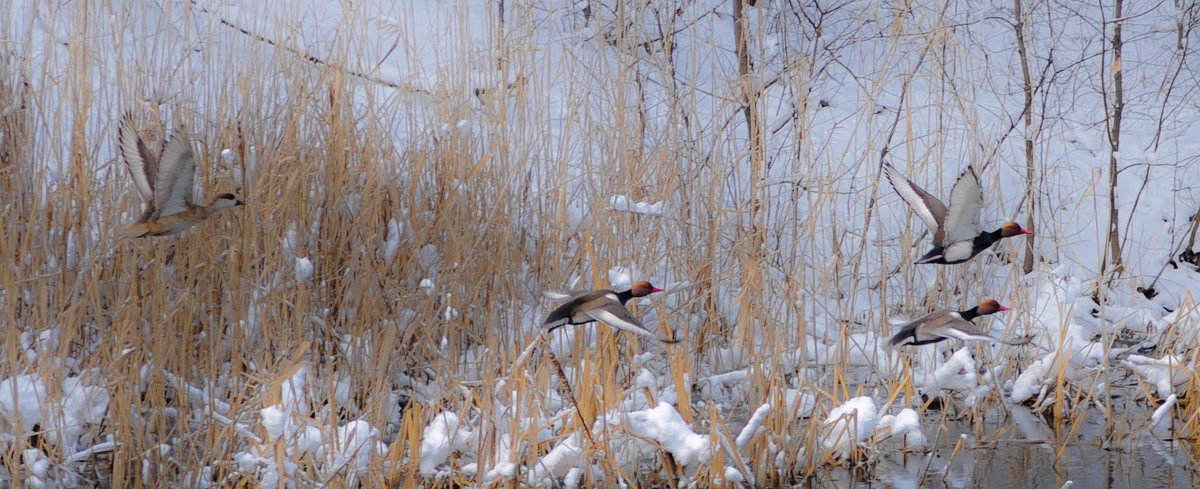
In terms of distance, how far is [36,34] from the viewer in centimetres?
639

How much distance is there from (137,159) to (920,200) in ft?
5.88

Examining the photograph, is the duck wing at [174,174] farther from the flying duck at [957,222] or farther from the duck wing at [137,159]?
the flying duck at [957,222]

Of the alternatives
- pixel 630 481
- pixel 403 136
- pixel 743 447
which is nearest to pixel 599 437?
pixel 630 481

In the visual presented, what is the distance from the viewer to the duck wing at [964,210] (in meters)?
2.54

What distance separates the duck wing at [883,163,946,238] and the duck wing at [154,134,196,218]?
157 cm

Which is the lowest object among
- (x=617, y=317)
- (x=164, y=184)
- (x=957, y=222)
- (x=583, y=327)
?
(x=583, y=327)

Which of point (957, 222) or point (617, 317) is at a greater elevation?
point (957, 222)

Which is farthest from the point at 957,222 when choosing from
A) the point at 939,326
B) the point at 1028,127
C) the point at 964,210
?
the point at 1028,127

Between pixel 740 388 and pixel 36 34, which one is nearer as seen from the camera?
pixel 740 388

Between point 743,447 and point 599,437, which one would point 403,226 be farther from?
point 743,447

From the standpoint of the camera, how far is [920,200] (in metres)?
2.73

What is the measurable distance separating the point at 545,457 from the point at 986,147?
1.95 m

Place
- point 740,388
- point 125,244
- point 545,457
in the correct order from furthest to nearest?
point 740,388 → point 125,244 → point 545,457

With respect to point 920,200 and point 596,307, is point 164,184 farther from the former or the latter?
point 920,200
